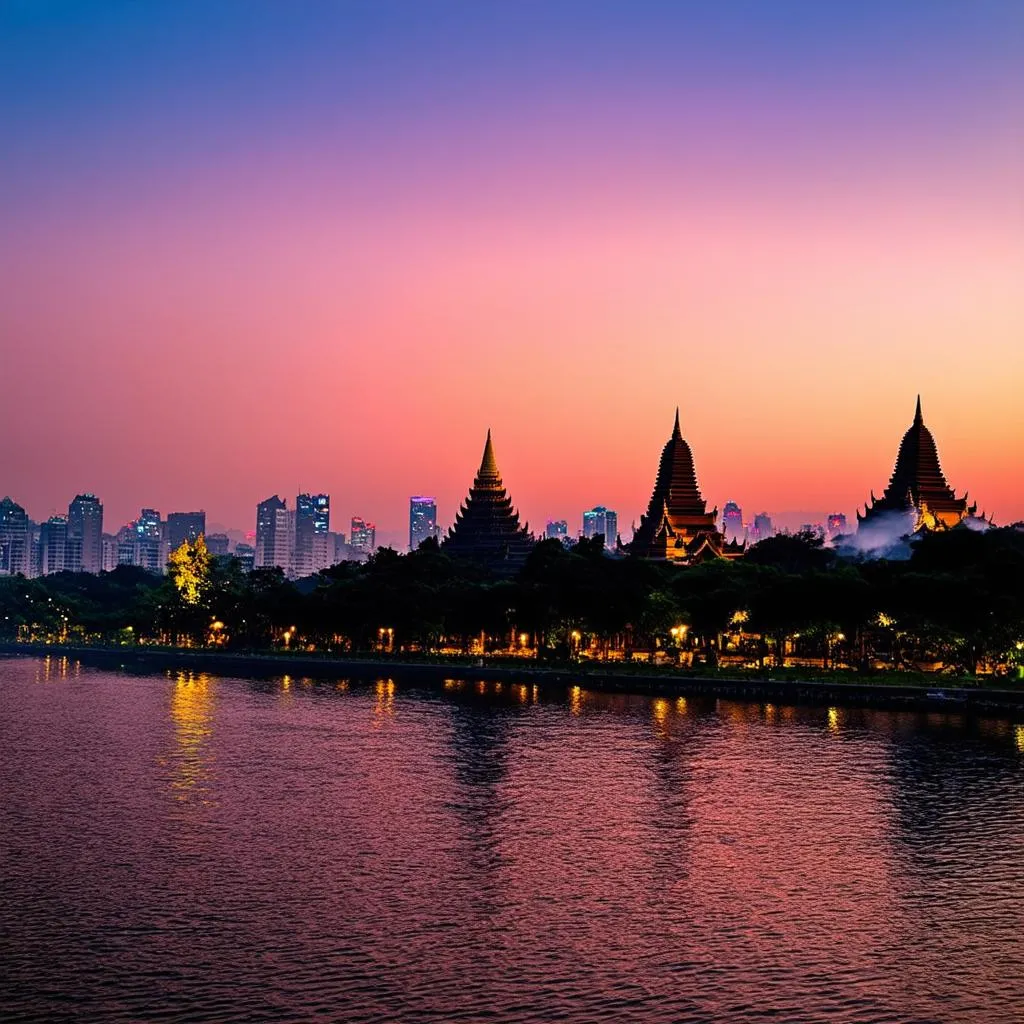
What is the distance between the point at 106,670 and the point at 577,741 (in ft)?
332

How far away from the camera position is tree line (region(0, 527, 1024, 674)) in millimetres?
117375

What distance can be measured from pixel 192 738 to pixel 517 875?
46588 mm

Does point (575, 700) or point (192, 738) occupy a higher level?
point (575, 700)

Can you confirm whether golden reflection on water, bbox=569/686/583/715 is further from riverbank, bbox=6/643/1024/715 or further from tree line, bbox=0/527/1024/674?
tree line, bbox=0/527/1024/674

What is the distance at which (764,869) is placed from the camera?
2072 inches

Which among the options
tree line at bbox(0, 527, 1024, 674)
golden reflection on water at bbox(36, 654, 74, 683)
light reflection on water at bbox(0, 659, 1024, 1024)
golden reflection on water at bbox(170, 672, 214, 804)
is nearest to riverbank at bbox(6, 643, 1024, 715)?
golden reflection on water at bbox(36, 654, 74, 683)

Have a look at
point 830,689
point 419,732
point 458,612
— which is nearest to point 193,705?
point 419,732

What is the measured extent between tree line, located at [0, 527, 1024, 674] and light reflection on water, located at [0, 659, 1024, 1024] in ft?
85.1

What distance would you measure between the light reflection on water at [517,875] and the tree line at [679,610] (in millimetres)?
25935

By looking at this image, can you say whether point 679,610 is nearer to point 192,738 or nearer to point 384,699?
point 384,699

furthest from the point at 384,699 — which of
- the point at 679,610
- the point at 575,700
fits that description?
the point at 679,610

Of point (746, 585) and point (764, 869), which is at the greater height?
point (746, 585)

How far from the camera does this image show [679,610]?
138 m

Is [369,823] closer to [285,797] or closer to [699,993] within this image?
[285,797]
